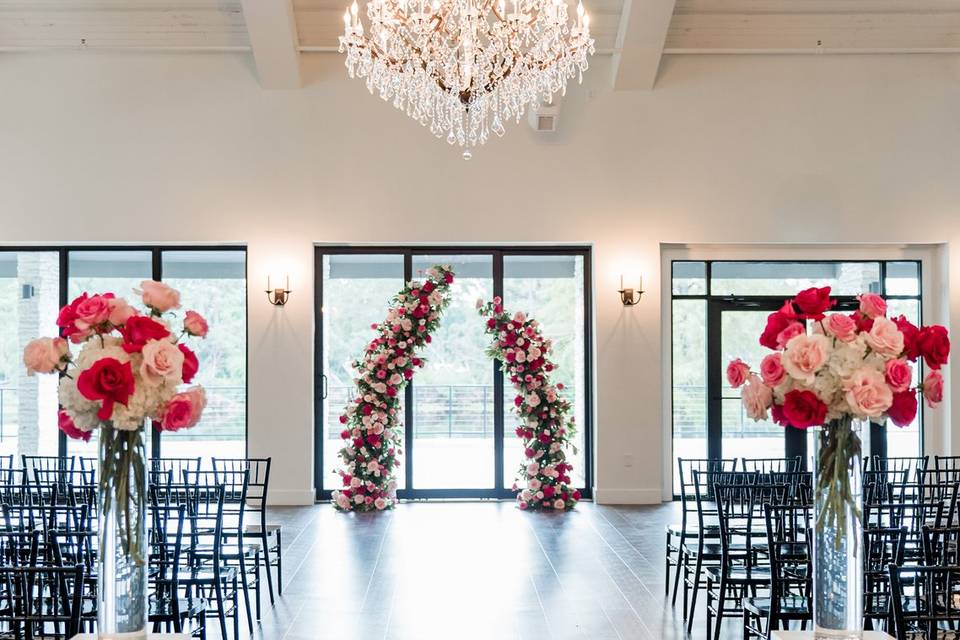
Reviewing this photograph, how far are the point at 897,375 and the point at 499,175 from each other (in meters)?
7.31

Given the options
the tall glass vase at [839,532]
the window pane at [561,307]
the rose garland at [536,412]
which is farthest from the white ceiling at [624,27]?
the tall glass vase at [839,532]

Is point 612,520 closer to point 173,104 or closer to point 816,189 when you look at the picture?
point 816,189

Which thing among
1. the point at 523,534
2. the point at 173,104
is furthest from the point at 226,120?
the point at 523,534

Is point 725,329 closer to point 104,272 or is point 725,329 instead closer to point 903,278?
point 903,278

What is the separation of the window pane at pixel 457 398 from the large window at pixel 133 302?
193 centimetres

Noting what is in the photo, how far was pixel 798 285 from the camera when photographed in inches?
380

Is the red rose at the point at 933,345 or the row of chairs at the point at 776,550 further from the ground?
the red rose at the point at 933,345

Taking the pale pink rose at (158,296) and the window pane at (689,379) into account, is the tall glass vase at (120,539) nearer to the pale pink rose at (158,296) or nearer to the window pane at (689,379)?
the pale pink rose at (158,296)

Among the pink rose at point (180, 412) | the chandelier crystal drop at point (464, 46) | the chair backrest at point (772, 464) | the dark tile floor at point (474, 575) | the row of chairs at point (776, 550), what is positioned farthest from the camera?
the chandelier crystal drop at point (464, 46)

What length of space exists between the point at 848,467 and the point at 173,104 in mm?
8550

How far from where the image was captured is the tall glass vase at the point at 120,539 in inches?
87.9

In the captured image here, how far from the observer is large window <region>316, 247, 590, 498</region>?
31.0 ft

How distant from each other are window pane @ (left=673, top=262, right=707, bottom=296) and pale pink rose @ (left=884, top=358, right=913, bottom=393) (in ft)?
24.4

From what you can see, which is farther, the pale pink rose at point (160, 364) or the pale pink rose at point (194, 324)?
the pale pink rose at point (194, 324)
